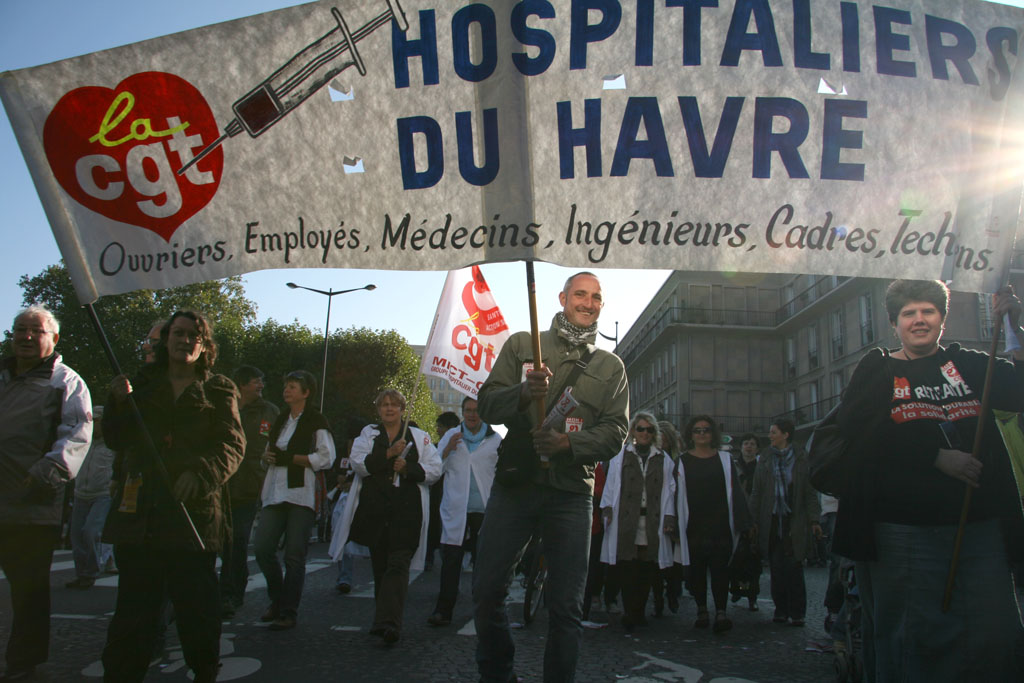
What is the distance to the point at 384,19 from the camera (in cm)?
366

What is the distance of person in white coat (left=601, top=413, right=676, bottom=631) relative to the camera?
762 cm

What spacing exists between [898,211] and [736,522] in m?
4.77

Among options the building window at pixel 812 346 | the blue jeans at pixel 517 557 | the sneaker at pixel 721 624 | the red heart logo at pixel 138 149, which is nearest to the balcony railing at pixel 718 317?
the building window at pixel 812 346

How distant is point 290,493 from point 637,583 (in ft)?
10.1

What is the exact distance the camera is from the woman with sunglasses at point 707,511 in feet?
24.7

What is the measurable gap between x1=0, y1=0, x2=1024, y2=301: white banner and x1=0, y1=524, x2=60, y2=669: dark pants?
66.2 inches

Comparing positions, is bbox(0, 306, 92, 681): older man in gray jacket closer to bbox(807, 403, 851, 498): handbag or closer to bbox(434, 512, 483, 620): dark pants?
bbox(434, 512, 483, 620): dark pants

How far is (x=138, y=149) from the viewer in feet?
11.9

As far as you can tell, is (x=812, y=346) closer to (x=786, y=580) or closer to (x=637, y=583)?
(x=786, y=580)

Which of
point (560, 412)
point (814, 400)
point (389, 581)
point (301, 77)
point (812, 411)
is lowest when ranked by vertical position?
point (389, 581)

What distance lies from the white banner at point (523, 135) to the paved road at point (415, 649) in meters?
2.43

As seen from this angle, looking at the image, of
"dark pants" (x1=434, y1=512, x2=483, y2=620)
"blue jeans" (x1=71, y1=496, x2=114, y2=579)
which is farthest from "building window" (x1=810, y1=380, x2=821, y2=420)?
"blue jeans" (x1=71, y1=496, x2=114, y2=579)

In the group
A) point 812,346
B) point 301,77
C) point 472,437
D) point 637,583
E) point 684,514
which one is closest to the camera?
point 301,77

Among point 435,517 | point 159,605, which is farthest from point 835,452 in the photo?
point 435,517
